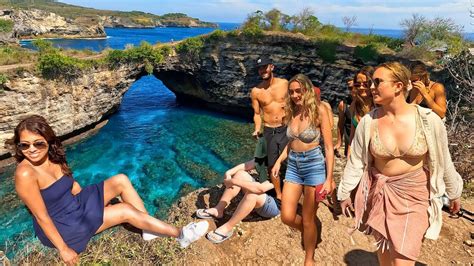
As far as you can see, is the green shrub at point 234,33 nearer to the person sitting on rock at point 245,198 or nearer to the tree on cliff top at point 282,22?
the tree on cliff top at point 282,22

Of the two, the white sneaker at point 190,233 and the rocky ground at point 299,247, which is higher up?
the white sneaker at point 190,233

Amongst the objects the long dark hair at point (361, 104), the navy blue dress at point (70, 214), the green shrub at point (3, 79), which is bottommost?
the green shrub at point (3, 79)

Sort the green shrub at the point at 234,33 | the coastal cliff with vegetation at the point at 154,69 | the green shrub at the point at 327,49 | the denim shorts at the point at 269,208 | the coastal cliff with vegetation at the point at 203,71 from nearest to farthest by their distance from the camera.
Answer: the denim shorts at the point at 269,208
the coastal cliff with vegetation at the point at 203,71
the coastal cliff with vegetation at the point at 154,69
the green shrub at the point at 327,49
the green shrub at the point at 234,33

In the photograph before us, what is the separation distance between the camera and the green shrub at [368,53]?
18.8 metres

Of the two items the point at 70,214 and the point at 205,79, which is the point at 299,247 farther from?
the point at 205,79

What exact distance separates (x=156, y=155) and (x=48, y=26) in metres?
93.1

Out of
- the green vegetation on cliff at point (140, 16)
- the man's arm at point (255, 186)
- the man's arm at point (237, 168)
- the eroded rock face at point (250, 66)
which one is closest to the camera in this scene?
the man's arm at point (255, 186)

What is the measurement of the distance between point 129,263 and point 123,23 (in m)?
147

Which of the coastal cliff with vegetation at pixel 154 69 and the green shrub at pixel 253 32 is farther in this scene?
the green shrub at pixel 253 32

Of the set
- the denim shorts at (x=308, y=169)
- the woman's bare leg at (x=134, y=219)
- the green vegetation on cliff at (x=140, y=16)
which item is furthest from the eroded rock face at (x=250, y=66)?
the green vegetation on cliff at (x=140, y=16)

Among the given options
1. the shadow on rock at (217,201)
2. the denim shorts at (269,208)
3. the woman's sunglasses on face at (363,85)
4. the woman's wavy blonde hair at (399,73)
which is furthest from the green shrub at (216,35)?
the woman's wavy blonde hair at (399,73)

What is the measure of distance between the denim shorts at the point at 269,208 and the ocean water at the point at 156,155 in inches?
251

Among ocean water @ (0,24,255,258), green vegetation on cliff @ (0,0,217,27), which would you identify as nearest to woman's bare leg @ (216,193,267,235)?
ocean water @ (0,24,255,258)

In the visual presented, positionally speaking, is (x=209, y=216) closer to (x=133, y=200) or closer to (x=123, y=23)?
(x=133, y=200)
